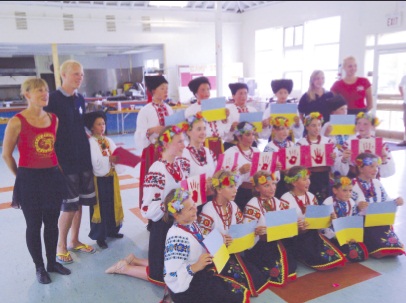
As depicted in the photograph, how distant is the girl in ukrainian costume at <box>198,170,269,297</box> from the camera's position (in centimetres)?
243

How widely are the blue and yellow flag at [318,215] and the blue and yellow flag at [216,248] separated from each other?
2.69 ft

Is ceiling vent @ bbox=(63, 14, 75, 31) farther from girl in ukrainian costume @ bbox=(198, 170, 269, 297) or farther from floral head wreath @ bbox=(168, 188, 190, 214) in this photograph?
floral head wreath @ bbox=(168, 188, 190, 214)

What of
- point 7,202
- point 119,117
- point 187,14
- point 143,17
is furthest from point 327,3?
point 7,202

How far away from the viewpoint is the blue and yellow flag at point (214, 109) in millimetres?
3113

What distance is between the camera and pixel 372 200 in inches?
119

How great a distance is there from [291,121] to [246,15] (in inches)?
389

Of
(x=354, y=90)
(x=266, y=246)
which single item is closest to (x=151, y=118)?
(x=266, y=246)

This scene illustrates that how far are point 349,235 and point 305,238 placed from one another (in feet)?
1.12

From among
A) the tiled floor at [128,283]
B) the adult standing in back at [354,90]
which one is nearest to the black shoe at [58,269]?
the tiled floor at [128,283]

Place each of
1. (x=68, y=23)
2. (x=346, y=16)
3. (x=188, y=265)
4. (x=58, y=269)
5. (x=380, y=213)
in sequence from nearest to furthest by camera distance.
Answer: (x=188, y=265)
(x=58, y=269)
(x=380, y=213)
(x=346, y=16)
(x=68, y=23)

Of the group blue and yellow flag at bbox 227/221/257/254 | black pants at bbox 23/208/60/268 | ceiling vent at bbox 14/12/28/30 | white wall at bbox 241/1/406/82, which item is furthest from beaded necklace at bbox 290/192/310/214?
ceiling vent at bbox 14/12/28/30

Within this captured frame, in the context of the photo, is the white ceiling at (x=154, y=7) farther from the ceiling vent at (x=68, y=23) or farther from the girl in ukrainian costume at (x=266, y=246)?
the girl in ukrainian costume at (x=266, y=246)

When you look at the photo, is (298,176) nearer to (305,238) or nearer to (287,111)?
(305,238)

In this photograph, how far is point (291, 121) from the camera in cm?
341
